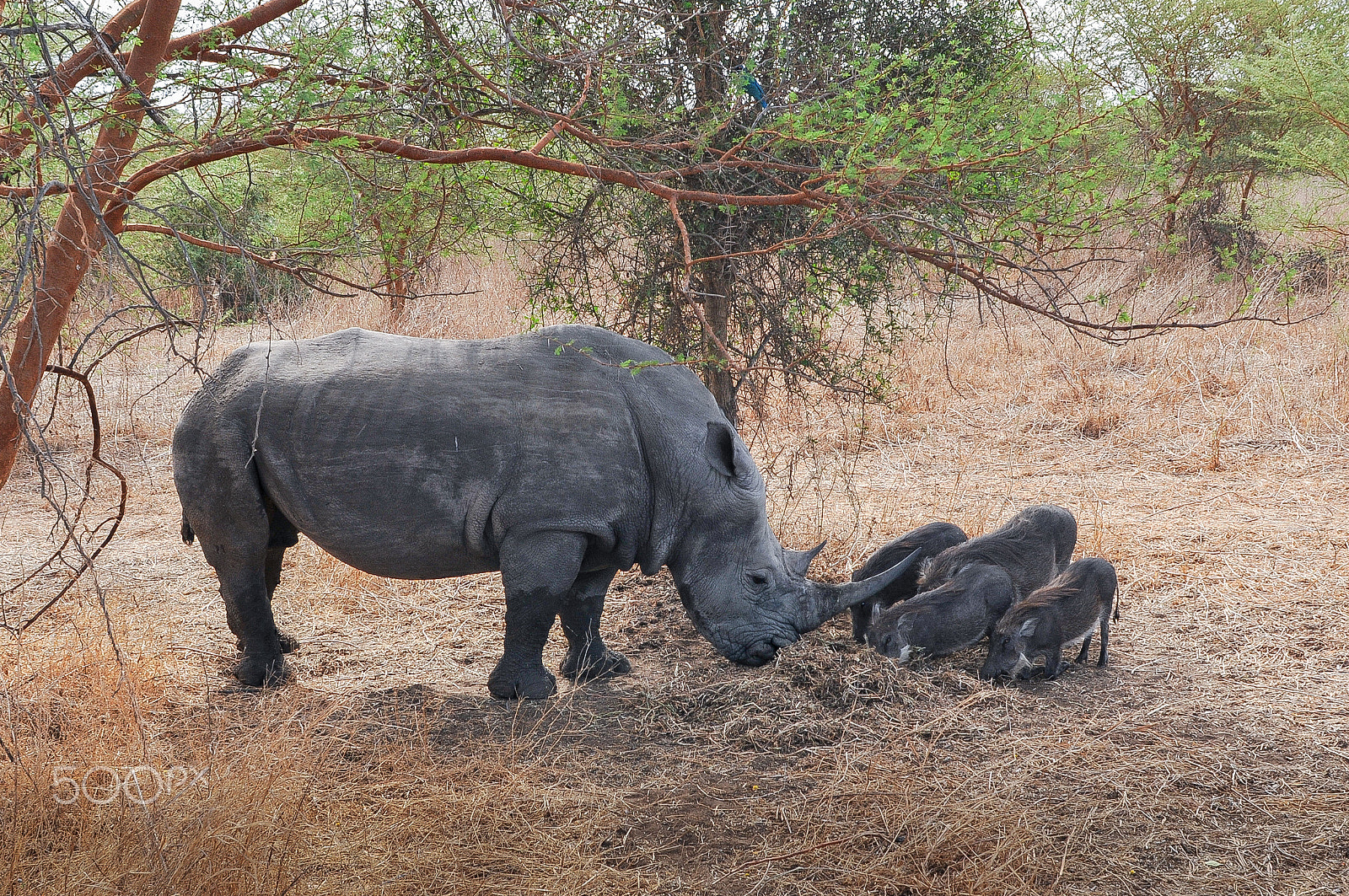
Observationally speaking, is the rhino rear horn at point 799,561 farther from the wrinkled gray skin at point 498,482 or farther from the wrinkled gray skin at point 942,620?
the wrinkled gray skin at point 942,620

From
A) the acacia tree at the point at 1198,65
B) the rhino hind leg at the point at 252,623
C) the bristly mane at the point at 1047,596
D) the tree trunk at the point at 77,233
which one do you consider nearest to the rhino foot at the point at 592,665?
the rhino hind leg at the point at 252,623

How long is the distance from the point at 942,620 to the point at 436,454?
8.70ft

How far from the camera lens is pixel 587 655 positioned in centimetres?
522

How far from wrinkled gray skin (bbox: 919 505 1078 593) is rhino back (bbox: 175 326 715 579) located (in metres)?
1.97

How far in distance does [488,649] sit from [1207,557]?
15.4ft

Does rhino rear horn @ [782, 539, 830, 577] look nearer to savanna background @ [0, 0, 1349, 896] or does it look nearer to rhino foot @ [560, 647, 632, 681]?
savanna background @ [0, 0, 1349, 896]

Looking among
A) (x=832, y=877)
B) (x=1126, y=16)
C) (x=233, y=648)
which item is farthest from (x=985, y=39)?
(x=1126, y=16)

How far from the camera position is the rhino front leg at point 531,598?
464 cm

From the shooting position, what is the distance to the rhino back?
15.3 feet

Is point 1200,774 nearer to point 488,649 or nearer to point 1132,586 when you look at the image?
point 1132,586

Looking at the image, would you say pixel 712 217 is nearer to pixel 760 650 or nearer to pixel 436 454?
pixel 436 454

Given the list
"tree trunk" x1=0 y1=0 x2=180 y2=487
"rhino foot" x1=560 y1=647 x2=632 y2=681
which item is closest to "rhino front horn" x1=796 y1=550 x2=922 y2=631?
"rhino foot" x1=560 y1=647 x2=632 y2=681

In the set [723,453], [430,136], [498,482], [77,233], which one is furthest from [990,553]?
[77,233]

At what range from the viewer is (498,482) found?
468 centimetres
